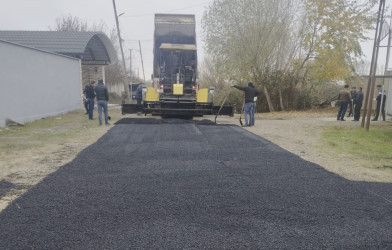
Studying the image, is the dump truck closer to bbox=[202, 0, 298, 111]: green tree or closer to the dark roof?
bbox=[202, 0, 298, 111]: green tree

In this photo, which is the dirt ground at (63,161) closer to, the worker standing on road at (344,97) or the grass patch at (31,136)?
the grass patch at (31,136)

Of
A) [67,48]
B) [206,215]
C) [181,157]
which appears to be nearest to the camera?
[206,215]

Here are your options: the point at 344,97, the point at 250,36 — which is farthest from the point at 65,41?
the point at 344,97

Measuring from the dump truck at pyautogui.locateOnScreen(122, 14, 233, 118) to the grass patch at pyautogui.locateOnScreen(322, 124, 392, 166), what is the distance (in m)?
4.83

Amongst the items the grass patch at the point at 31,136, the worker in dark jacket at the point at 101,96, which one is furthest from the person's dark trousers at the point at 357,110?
the grass patch at the point at 31,136

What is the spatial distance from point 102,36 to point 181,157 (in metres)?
19.1

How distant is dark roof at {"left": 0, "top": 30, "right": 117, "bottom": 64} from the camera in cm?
1844

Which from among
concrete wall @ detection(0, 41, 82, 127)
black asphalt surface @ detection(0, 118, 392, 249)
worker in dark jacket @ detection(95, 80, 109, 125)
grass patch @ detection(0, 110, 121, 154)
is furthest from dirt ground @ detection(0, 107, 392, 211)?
concrete wall @ detection(0, 41, 82, 127)

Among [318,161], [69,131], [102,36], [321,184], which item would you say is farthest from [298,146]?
[102,36]

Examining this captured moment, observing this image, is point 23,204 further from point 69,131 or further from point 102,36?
point 102,36

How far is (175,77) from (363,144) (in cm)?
817

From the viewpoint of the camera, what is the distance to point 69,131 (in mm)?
9023

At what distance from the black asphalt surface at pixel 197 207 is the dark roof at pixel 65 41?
1516cm

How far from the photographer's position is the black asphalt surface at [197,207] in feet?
8.68
